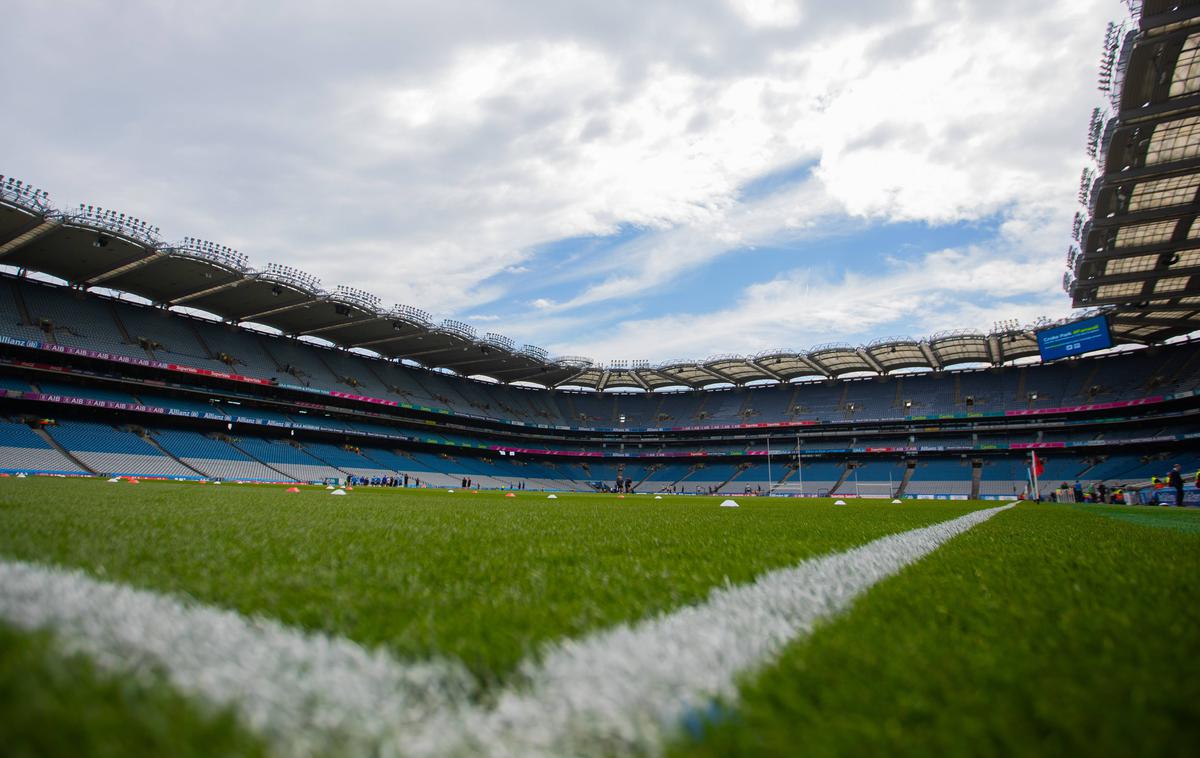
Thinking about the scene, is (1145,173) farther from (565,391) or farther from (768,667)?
(565,391)

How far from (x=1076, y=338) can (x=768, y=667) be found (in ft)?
132

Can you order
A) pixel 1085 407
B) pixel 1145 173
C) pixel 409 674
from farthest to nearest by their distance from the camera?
pixel 1085 407 < pixel 1145 173 < pixel 409 674

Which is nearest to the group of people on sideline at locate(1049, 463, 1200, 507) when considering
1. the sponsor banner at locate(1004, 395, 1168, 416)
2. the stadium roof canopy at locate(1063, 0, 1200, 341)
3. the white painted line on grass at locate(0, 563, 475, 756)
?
the sponsor banner at locate(1004, 395, 1168, 416)

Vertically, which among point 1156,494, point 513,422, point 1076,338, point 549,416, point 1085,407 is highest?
point 1076,338

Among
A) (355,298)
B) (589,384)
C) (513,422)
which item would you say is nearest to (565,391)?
(589,384)

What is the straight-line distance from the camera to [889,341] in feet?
135

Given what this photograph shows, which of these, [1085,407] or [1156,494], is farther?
[1085,407]

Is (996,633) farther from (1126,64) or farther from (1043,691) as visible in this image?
(1126,64)

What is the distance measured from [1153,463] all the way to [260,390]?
5718 cm

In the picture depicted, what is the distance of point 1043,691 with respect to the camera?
88 centimetres

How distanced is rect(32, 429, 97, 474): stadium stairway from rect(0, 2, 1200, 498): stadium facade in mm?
116

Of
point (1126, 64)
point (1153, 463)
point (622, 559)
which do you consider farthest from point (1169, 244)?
point (622, 559)

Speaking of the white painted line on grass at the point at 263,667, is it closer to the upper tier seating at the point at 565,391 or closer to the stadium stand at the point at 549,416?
the stadium stand at the point at 549,416

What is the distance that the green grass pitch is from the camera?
69cm
